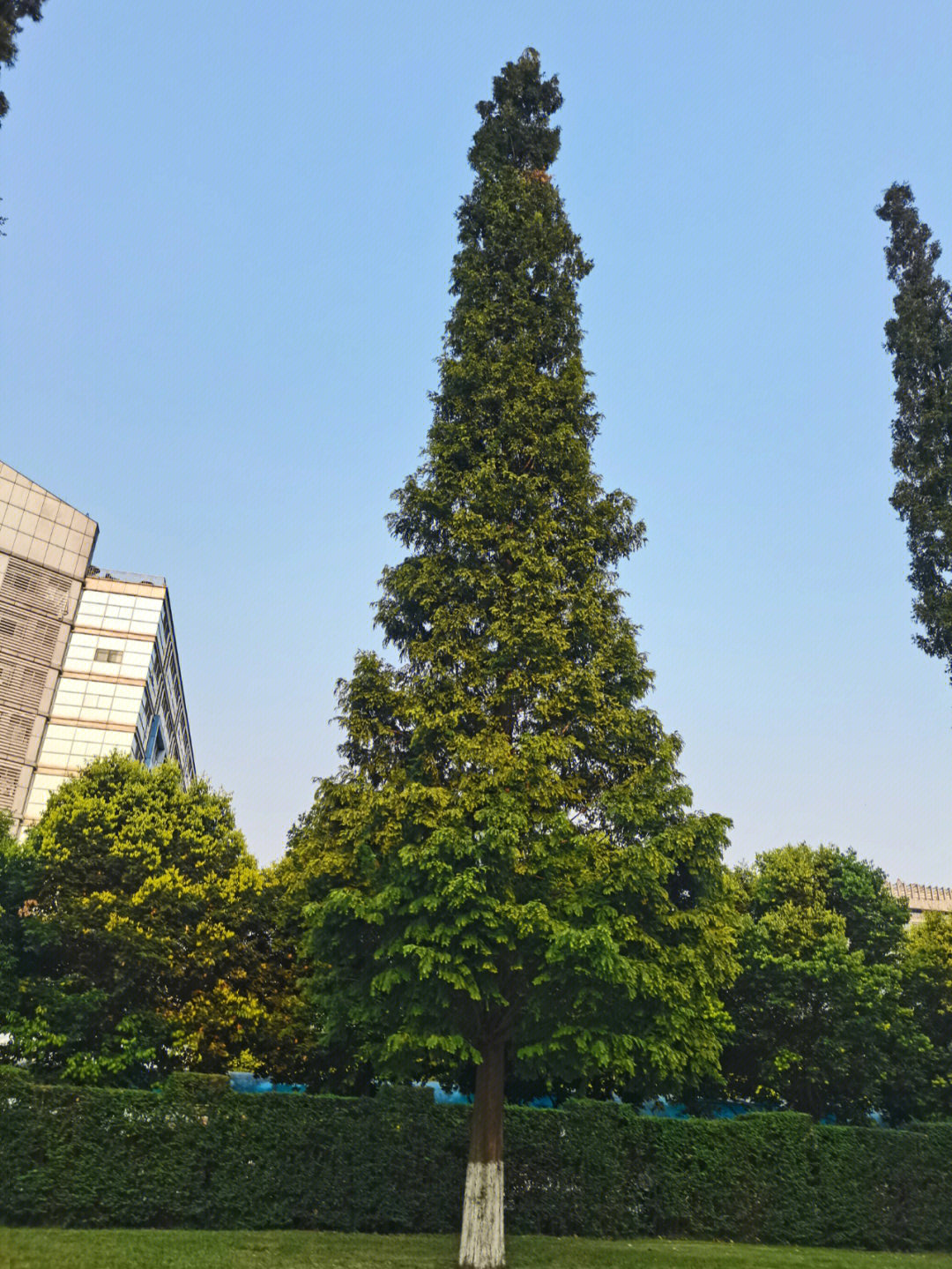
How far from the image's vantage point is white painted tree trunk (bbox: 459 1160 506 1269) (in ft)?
51.1

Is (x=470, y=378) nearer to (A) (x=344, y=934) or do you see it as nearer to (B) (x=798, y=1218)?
(A) (x=344, y=934)

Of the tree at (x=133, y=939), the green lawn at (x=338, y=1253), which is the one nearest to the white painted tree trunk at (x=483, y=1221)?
the green lawn at (x=338, y=1253)

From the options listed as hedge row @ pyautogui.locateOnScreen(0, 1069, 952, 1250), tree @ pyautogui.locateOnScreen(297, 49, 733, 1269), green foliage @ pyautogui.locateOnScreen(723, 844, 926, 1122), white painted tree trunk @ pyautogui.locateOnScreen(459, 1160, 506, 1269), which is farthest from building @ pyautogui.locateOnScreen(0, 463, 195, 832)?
white painted tree trunk @ pyautogui.locateOnScreen(459, 1160, 506, 1269)

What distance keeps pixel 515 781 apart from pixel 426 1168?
1066 centimetres

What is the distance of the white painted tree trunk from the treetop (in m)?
21.2

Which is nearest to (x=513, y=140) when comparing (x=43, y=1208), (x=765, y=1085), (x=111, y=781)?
(x=111, y=781)

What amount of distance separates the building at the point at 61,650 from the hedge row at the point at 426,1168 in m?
30.1

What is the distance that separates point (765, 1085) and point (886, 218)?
26.7 metres

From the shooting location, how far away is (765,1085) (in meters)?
30.3

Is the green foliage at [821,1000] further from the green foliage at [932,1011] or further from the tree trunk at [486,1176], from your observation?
the tree trunk at [486,1176]

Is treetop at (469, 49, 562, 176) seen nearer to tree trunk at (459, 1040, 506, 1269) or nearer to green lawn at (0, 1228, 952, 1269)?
tree trunk at (459, 1040, 506, 1269)

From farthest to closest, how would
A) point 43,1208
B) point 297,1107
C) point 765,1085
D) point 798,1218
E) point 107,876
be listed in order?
point 765,1085 → point 107,876 → point 798,1218 → point 297,1107 → point 43,1208

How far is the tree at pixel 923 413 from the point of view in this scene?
23.3 meters

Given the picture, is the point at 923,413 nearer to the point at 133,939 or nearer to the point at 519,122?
the point at 519,122
